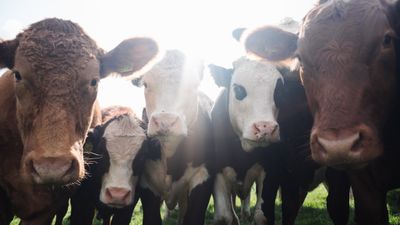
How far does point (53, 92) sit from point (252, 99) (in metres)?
2.80

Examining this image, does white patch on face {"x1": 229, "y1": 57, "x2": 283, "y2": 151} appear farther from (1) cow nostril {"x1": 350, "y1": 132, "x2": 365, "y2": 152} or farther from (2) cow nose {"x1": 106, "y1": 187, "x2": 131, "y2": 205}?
(1) cow nostril {"x1": 350, "y1": 132, "x2": 365, "y2": 152}

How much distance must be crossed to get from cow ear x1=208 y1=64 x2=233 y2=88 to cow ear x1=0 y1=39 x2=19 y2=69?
10.1ft

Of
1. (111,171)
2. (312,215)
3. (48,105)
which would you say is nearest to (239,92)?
(111,171)

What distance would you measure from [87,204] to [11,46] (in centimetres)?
231

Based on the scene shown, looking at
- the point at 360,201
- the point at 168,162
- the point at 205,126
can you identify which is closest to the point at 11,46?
the point at 168,162

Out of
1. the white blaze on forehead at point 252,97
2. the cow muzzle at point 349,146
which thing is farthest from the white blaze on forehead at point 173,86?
the cow muzzle at point 349,146

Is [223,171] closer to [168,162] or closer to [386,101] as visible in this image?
[168,162]

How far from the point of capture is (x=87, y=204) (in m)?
5.23

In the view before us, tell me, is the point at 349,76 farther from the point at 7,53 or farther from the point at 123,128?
the point at 123,128

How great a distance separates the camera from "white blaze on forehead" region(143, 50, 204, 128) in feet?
17.1

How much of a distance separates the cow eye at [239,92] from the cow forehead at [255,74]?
0.06 meters

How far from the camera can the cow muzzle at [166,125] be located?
4723 millimetres

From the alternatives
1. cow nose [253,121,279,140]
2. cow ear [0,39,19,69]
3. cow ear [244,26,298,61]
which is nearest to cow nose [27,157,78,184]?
cow ear [0,39,19,69]

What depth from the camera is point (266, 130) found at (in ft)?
15.4
